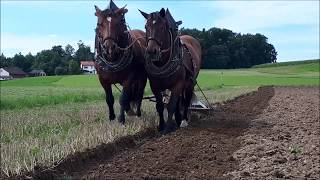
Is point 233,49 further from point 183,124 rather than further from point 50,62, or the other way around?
point 183,124

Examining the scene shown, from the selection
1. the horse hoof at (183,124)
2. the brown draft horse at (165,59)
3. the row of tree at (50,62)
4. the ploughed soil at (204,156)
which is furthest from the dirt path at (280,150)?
the row of tree at (50,62)

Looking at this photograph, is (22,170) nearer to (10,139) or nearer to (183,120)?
(10,139)

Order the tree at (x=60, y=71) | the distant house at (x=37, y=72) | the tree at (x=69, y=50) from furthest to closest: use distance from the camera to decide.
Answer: the tree at (x=69, y=50) → the distant house at (x=37, y=72) → the tree at (x=60, y=71)

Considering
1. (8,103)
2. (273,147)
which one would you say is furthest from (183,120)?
(8,103)

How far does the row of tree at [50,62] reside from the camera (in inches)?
3622

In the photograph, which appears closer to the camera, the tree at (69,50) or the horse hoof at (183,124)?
the horse hoof at (183,124)

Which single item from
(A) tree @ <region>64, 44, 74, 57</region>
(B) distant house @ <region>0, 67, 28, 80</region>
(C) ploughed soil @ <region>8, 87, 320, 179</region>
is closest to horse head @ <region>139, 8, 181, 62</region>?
(C) ploughed soil @ <region>8, 87, 320, 179</region>

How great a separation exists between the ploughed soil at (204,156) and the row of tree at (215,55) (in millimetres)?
75748

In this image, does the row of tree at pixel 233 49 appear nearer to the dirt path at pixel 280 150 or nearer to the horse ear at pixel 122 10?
the dirt path at pixel 280 150

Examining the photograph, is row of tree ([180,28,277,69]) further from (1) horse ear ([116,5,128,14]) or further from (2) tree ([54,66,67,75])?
(1) horse ear ([116,5,128,14])

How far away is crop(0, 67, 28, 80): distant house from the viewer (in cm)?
9574

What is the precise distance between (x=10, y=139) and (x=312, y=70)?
→ 80680 millimetres

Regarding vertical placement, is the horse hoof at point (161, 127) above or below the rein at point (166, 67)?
below

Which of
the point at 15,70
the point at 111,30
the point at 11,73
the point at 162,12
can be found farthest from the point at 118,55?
the point at 15,70
